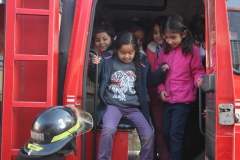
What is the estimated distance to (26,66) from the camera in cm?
257

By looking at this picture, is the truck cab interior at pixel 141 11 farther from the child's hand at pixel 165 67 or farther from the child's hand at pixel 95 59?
the child's hand at pixel 165 67

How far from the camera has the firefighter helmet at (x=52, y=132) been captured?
2016 mm

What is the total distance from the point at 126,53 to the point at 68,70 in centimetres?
61

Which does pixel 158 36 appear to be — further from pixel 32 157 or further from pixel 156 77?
pixel 32 157

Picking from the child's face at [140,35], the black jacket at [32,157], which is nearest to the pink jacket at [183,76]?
the child's face at [140,35]

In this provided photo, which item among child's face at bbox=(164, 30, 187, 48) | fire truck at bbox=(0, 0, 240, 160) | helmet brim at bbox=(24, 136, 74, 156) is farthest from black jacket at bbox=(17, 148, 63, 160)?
child's face at bbox=(164, 30, 187, 48)

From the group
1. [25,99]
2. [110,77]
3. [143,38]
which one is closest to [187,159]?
[110,77]

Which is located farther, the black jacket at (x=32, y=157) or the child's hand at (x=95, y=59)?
the child's hand at (x=95, y=59)

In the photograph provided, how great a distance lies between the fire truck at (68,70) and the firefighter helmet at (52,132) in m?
0.40

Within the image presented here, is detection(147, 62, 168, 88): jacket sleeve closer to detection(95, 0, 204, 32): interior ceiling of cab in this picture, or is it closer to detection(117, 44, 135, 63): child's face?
detection(117, 44, 135, 63): child's face

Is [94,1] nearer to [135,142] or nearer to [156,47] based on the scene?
[156,47]

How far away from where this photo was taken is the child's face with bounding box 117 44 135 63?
2959mm

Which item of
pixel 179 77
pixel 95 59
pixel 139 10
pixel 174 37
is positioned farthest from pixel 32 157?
pixel 139 10

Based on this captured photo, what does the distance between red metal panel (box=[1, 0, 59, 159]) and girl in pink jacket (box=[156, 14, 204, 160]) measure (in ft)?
3.46
